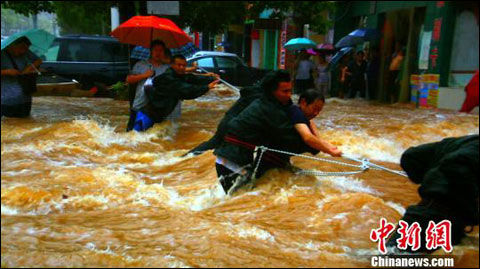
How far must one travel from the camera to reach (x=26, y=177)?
2.77m

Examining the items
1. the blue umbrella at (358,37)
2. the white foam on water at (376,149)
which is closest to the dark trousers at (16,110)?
the white foam on water at (376,149)

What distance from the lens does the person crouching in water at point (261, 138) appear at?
3.66m

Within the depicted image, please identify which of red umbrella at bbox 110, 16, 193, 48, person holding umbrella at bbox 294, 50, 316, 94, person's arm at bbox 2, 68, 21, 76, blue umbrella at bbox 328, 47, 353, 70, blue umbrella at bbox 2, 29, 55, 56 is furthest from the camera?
blue umbrella at bbox 328, 47, 353, 70

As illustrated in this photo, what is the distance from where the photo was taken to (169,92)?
21.4ft

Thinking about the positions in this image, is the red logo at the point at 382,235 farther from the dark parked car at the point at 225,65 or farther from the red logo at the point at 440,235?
the dark parked car at the point at 225,65

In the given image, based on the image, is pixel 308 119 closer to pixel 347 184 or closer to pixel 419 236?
pixel 347 184

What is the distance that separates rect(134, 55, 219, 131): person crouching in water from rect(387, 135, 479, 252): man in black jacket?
3.83m

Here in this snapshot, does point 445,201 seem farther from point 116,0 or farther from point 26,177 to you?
point 116,0

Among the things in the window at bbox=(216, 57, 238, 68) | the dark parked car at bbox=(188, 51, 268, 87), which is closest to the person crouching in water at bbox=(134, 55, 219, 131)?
the dark parked car at bbox=(188, 51, 268, 87)

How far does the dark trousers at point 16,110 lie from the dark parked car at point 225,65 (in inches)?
418

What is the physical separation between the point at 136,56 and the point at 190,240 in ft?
15.9

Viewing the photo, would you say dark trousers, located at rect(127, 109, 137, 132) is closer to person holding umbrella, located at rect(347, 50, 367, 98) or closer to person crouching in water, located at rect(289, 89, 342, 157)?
person crouching in water, located at rect(289, 89, 342, 157)

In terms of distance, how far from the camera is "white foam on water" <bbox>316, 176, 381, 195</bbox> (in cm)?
433

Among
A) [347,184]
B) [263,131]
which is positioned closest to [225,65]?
[347,184]
